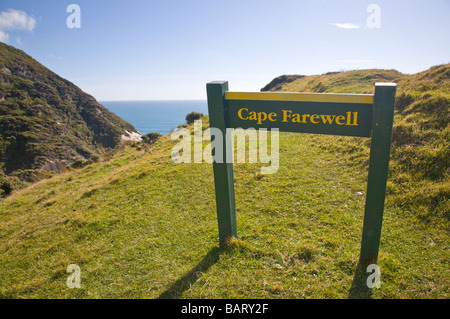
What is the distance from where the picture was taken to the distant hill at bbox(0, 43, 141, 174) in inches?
1686

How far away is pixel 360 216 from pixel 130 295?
14.2 ft

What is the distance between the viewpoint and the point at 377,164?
3209 millimetres

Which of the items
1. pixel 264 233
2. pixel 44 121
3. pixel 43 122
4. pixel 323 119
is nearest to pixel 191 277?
pixel 264 233

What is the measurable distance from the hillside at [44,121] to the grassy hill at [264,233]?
3877 cm

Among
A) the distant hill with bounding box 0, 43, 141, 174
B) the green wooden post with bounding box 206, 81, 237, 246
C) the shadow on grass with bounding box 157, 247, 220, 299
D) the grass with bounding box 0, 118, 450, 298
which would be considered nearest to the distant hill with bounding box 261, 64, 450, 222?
the grass with bounding box 0, 118, 450, 298

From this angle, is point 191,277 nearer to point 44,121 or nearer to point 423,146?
point 423,146

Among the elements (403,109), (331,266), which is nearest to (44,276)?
(331,266)

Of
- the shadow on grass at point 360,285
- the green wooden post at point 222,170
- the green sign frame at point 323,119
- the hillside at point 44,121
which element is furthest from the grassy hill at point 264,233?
the hillside at point 44,121

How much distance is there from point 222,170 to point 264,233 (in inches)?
63.2

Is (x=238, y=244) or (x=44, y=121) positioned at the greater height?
(x=238, y=244)

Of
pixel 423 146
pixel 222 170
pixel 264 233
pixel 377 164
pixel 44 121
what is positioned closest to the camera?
pixel 377 164

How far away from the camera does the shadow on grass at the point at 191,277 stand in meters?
3.55

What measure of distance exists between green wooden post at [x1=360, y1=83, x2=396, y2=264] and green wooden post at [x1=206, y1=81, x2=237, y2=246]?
1.97 m
